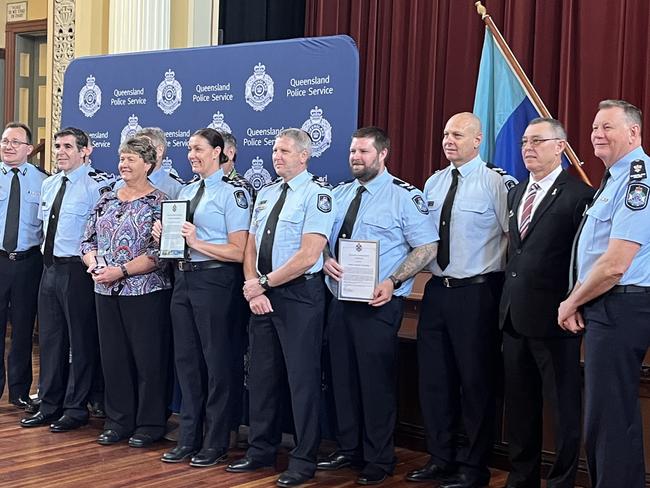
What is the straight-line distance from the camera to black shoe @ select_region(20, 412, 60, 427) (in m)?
4.82

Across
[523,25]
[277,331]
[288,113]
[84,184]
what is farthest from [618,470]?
[523,25]

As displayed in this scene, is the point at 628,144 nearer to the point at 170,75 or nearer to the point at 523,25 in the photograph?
the point at 170,75

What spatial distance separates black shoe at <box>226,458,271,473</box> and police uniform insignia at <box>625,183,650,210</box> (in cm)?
195

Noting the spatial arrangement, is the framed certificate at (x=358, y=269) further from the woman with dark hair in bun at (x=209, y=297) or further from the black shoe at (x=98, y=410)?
the black shoe at (x=98, y=410)

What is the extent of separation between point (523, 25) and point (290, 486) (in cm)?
426

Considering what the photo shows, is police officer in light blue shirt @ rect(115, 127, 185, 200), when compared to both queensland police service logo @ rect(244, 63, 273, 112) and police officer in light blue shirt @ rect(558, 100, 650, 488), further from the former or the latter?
police officer in light blue shirt @ rect(558, 100, 650, 488)

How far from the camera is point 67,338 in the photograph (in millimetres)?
4910

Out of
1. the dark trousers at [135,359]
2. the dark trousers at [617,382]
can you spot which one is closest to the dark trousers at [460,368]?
the dark trousers at [617,382]

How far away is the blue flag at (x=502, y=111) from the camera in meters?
5.39

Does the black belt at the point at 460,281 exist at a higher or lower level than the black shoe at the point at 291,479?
higher

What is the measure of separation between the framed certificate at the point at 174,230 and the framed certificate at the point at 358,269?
74cm

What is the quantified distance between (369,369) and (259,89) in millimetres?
1597

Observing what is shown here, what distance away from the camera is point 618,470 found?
325 cm

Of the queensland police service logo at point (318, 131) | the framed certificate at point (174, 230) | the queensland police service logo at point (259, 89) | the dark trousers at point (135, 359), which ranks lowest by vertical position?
the dark trousers at point (135, 359)
